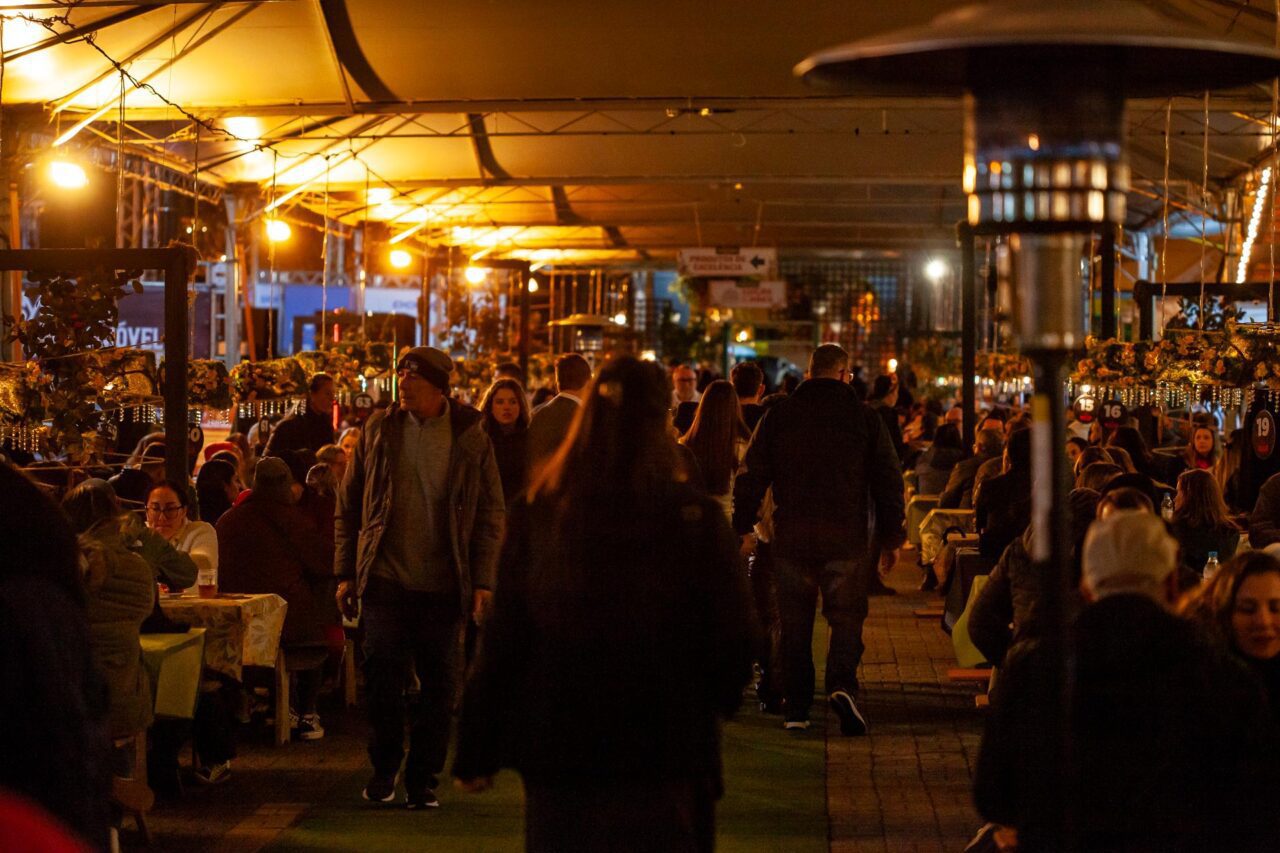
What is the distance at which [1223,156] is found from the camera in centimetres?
1828

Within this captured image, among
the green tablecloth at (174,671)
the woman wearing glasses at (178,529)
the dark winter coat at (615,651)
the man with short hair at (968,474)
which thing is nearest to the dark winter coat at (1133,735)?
the dark winter coat at (615,651)

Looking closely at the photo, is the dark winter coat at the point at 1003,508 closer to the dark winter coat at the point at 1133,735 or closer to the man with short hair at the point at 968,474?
the man with short hair at the point at 968,474

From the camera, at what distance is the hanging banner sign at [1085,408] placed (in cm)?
1404

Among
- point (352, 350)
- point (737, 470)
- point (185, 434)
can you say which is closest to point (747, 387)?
point (737, 470)

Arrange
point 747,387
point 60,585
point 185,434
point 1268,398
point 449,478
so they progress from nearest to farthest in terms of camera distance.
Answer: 1. point 60,585
2. point 449,478
3. point 185,434
4. point 747,387
5. point 1268,398

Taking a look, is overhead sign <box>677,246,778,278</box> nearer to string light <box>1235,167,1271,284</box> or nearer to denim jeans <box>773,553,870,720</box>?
string light <box>1235,167,1271,284</box>

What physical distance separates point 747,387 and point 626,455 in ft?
21.5

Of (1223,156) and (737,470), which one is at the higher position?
(1223,156)

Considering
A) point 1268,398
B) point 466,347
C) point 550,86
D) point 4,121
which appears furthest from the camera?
point 466,347

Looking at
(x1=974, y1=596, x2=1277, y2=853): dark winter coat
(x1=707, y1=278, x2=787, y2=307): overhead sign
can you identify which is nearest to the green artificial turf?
(x1=974, y1=596, x2=1277, y2=853): dark winter coat

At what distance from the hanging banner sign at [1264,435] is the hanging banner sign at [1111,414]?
2.06 meters

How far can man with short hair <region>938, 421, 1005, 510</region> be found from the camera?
42.2ft

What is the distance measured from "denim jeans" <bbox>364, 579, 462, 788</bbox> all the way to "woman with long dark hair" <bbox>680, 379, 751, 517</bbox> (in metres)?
2.79

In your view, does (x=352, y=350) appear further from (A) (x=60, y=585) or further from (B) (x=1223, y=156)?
(A) (x=60, y=585)
